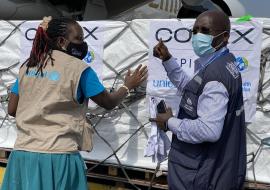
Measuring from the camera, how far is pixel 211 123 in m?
2.45

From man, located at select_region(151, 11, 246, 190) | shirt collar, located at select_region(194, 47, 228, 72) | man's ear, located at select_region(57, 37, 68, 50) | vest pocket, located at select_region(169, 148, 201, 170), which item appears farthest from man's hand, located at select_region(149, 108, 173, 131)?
man's ear, located at select_region(57, 37, 68, 50)

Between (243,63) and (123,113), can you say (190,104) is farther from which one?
(123,113)

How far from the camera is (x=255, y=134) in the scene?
137 inches

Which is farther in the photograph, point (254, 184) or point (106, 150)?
point (106, 150)

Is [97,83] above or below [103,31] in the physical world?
below

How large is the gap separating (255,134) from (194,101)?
1072mm

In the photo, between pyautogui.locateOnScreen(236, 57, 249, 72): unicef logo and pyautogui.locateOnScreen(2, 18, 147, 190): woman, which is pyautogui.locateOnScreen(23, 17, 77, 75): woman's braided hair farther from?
pyautogui.locateOnScreen(236, 57, 249, 72): unicef logo

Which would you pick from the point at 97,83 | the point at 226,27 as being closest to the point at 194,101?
the point at 226,27

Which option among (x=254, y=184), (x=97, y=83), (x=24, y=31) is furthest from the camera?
(x=24, y=31)

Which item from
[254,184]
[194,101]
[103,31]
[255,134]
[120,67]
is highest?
[103,31]

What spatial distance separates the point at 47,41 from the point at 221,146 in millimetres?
1338

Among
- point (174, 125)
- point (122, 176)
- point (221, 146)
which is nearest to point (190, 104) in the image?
point (174, 125)

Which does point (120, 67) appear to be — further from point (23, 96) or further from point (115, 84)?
point (23, 96)

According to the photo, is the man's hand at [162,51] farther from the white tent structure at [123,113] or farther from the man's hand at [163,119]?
the white tent structure at [123,113]
